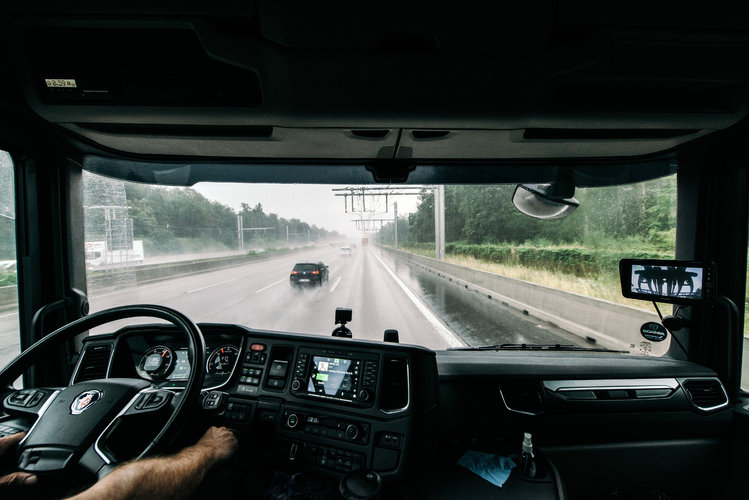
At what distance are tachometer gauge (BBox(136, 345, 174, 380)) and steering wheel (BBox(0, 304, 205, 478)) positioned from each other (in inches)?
23.5

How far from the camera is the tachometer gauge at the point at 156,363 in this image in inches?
83.9

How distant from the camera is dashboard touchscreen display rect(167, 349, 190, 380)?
2.14 m

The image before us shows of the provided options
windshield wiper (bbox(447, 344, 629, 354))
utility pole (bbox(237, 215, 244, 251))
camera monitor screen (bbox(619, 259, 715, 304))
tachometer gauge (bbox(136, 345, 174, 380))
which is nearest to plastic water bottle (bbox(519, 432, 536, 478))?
windshield wiper (bbox(447, 344, 629, 354))

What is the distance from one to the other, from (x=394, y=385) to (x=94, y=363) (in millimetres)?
2026

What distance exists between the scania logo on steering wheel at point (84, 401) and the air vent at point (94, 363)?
2.62ft

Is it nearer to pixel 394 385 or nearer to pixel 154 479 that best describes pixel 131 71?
pixel 154 479

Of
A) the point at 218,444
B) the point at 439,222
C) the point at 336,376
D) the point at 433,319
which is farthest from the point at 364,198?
the point at 433,319

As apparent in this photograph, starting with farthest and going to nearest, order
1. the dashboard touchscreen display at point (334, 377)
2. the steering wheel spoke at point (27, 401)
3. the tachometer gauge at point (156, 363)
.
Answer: the tachometer gauge at point (156, 363)
the dashboard touchscreen display at point (334, 377)
the steering wheel spoke at point (27, 401)

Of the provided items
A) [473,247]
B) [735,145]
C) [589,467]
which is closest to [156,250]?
[473,247]

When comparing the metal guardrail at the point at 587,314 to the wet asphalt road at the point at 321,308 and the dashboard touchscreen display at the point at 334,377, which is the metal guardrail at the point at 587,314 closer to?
the wet asphalt road at the point at 321,308

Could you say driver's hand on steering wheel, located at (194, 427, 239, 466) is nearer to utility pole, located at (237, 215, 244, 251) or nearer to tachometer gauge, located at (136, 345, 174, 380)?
tachometer gauge, located at (136, 345, 174, 380)

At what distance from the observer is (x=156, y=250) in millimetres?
2799

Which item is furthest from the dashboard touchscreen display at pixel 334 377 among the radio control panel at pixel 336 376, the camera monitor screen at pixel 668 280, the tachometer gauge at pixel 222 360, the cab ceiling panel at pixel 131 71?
the camera monitor screen at pixel 668 280

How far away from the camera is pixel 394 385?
1.88m
